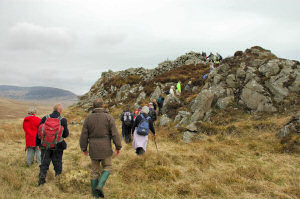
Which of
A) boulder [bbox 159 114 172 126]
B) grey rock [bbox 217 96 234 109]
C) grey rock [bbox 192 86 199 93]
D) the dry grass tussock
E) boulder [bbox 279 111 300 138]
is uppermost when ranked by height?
grey rock [bbox 192 86 199 93]

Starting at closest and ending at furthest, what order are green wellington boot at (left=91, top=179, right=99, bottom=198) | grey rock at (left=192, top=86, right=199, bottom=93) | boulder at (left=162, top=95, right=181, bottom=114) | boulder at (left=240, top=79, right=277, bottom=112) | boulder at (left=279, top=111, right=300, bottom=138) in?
green wellington boot at (left=91, top=179, right=99, bottom=198)
boulder at (left=279, top=111, right=300, bottom=138)
boulder at (left=240, top=79, right=277, bottom=112)
boulder at (left=162, top=95, right=181, bottom=114)
grey rock at (left=192, top=86, right=199, bottom=93)

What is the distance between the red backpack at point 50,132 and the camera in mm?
5051

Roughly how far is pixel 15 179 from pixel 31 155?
2.08 meters

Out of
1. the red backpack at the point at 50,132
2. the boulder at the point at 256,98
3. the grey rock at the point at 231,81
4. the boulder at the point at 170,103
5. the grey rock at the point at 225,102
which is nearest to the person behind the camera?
the red backpack at the point at 50,132

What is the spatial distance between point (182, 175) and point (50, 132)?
14.2 feet

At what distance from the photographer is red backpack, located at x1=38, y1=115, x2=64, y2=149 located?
199 inches

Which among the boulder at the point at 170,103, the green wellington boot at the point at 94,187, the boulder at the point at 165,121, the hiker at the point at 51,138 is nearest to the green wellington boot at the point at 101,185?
the green wellington boot at the point at 94,187

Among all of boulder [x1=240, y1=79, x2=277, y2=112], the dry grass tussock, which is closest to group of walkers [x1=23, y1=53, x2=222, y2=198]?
the dry grass tussock

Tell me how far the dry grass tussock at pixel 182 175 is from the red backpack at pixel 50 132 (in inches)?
41.9

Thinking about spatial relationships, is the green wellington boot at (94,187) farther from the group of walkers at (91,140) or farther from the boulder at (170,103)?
the boulder at (170,103)

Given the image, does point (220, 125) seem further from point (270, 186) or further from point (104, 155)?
point (104, 155)

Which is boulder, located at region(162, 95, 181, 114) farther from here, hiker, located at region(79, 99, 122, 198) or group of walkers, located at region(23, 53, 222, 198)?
hiker, located at region(79, 99, 122, 198)

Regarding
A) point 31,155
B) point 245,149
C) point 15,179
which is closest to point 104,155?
point 15,179

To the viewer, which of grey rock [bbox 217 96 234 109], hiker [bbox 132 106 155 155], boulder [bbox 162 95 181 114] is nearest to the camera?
hiker [bbox 132 106 155 155]
